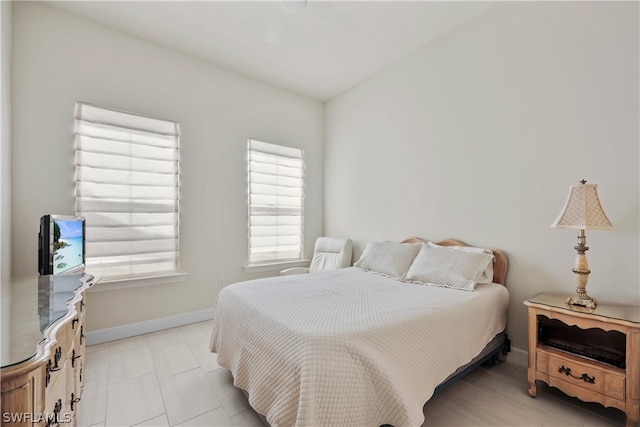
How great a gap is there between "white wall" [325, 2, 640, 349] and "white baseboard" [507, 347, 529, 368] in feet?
0.16

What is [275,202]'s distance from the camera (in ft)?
12.8

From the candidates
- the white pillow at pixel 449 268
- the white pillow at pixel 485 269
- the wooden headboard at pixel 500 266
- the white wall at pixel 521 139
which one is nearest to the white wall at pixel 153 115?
the white wall at pixel 521 139

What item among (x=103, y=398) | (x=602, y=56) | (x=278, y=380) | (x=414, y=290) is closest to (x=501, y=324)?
(x=414, y=290)

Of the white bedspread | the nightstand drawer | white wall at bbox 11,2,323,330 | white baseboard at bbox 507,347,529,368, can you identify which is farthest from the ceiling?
white baseboard at bbox 507,347,529,368

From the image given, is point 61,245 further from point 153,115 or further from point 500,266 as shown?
point 500,266

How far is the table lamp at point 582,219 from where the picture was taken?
5.68 ft

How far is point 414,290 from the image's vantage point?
2174 mm

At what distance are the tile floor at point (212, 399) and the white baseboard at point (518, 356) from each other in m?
0.06

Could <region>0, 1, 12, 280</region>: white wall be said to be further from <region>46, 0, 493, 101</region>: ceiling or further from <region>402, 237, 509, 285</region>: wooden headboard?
<region>402, 237, 509, 285</region>: wooden headboard

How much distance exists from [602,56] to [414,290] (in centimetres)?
212

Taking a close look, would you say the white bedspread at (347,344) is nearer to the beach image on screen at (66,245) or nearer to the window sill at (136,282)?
the beach image on screen at (66,245)

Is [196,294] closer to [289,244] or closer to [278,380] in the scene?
[289,244]

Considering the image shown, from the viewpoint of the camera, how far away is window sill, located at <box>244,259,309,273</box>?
11.9ft

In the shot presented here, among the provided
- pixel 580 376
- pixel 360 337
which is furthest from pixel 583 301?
pixel 360 337
